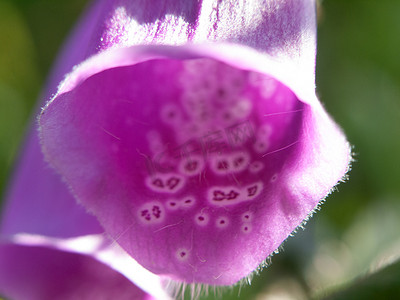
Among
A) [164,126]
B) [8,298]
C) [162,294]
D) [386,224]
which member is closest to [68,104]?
[164,126]

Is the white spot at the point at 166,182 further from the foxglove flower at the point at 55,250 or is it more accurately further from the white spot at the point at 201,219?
the foxglove flower at the point at 55,250

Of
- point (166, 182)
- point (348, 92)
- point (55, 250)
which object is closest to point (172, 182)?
point (166, 182)

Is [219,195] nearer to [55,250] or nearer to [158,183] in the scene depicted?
[158,183]

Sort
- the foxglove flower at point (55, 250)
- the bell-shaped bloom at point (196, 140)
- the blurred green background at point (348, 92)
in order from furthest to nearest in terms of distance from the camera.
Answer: the blurred green background at point (348, 92) < the foxglove flower at point (55, 250) < the bell-shaped bloom at point (196, 140)

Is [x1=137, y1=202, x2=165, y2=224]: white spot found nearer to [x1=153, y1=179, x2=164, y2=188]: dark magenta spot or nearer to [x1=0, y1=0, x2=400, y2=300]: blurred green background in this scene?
[x1=153, y1=179, x2=164, y2=188]: dark magenta spot

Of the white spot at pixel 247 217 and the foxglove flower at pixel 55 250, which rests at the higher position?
the white spot at pixel 247 217

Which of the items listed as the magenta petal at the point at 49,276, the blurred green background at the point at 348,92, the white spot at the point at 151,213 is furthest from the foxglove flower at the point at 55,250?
the blurred green background at the point at 348,92

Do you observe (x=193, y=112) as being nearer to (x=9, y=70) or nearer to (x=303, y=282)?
(x=303, y=282)
